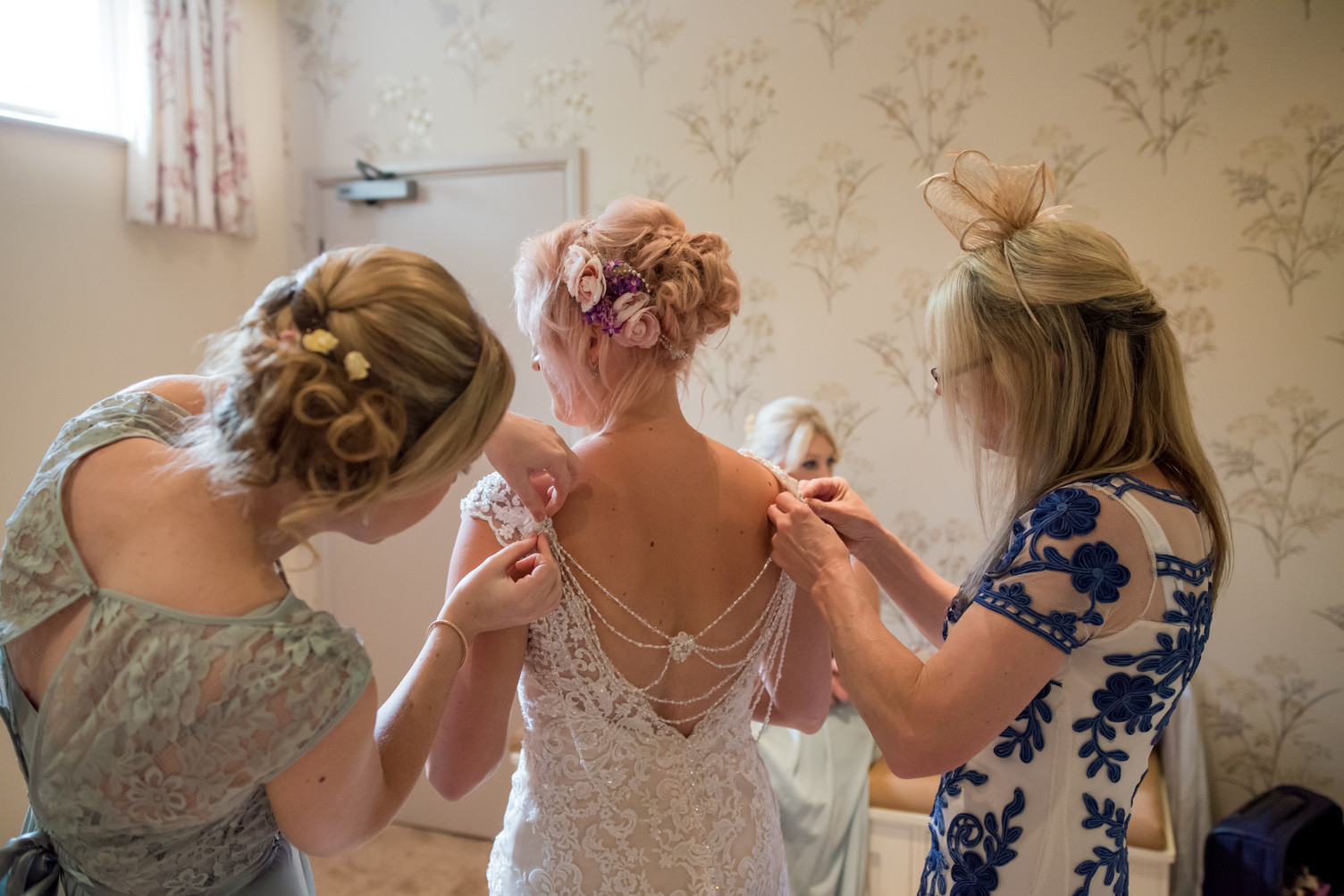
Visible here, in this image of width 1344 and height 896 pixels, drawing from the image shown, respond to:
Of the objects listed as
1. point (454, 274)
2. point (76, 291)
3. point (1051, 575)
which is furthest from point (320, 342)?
point (454, 274)

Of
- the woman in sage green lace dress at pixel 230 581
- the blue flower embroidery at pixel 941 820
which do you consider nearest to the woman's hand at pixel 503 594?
the woman in sage green lace dress at pixel 230 581

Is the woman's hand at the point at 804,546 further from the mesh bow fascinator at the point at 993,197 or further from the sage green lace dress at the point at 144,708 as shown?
the sage green lace dress at the point at 144,708

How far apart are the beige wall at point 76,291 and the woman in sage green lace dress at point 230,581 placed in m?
1.89

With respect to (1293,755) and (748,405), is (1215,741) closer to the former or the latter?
(1293,755)

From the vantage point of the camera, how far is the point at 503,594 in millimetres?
1076

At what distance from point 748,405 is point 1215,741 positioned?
1852 mm

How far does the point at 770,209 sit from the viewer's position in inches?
121

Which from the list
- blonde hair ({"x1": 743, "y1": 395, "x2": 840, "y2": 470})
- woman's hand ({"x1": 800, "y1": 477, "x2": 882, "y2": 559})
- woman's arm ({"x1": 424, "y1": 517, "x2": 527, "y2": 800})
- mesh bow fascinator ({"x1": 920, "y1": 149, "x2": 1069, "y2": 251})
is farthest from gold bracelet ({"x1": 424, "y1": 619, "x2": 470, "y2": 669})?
blonde hair ({"x1": 743, "y1": 395, "x2": 840, "y2": 470})

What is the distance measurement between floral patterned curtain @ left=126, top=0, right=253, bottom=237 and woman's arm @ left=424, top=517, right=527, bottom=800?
2.22m

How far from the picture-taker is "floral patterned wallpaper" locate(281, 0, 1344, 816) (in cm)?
263

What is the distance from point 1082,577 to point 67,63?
10.1 ft

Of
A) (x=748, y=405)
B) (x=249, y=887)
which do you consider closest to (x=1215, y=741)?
(x=748, y=405)

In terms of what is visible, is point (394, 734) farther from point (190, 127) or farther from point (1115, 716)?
point (190, 127)

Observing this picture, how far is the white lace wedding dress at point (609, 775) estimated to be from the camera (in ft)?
3.98
